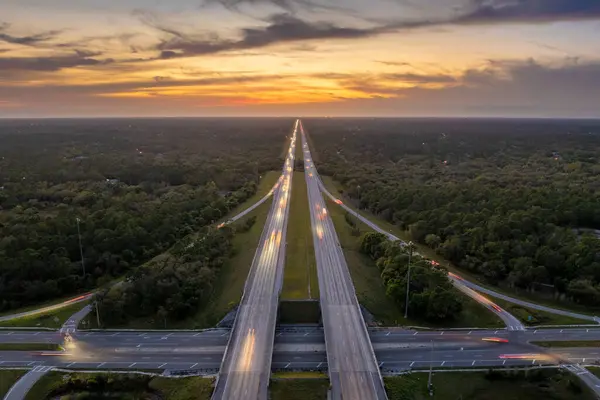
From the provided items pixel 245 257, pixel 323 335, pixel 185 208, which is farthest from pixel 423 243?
pixel 185 208

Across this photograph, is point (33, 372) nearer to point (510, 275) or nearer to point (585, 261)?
point (510, 275)

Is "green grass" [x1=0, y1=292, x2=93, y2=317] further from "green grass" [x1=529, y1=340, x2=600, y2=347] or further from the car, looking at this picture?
"green grass" [x1=529, y1=340, x2=600, y2=347]

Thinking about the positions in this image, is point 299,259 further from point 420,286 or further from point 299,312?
point 420,286

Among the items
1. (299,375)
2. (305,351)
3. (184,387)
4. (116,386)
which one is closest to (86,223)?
(116,386)

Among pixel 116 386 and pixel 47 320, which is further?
pixel 47 320

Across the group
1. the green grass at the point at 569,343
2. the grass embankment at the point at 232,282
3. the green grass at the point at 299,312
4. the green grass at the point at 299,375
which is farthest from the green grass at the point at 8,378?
the green grass at the point at 569,343

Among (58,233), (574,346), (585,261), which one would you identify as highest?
(58,233)

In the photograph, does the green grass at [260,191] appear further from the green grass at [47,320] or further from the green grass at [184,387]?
the green grass at [184,387]
